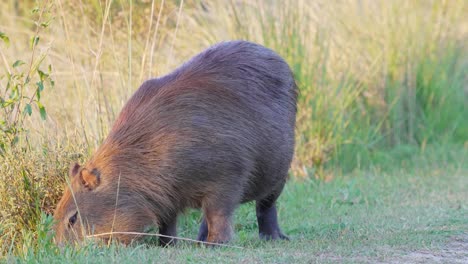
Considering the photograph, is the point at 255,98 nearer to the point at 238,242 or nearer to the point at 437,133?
the point at 238,242

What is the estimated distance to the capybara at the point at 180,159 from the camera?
5.01m

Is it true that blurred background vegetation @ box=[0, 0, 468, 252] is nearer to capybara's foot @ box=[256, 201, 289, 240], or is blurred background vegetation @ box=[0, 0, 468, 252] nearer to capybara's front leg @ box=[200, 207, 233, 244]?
capybara's front leg @ box=[200, 207, 233, 244]

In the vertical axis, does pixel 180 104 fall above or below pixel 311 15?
above

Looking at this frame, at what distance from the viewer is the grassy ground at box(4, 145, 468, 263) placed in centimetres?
466

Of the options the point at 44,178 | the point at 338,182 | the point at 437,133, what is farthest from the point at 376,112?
the point at 44,178

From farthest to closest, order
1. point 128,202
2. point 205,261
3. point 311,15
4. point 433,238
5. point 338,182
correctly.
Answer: point 311,15
point 338,182
point 433,238
point 128,202
point 205,261

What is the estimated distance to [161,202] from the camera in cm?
510

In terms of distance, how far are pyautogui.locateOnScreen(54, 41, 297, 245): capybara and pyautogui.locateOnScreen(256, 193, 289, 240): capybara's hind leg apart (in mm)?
404

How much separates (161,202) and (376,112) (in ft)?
15.9

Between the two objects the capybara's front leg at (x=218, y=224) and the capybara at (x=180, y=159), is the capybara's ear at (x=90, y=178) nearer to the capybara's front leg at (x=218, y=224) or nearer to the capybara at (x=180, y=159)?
the capybara at (x=180, y=159)

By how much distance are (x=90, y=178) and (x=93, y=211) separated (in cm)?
19

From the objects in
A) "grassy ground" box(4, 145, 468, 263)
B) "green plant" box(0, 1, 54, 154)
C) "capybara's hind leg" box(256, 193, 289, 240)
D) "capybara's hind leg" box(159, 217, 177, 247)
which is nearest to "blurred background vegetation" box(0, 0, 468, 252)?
"green plant" box(0, 1, 54, 154)

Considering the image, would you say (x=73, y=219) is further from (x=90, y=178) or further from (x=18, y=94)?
(x=18, y=94)

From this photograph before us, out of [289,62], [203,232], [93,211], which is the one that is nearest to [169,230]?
[203,232]
